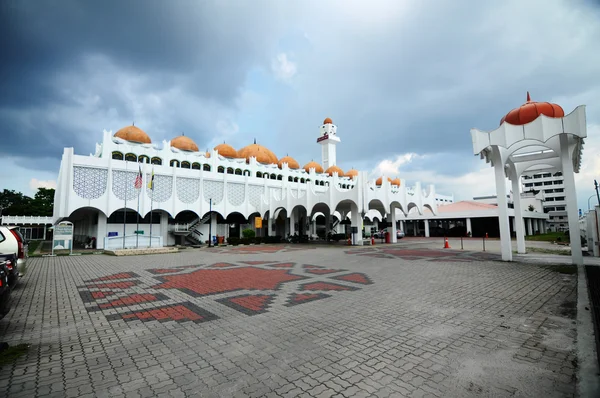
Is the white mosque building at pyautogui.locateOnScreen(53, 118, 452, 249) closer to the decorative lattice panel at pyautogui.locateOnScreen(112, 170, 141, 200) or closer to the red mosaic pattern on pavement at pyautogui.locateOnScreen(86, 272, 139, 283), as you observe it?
the decorative lattice panel at pyautogui.locateOnScreen(112, 170, 141, 200)

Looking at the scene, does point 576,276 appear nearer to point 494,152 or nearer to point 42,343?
point 494,152

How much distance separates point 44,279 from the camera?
10.6 metres

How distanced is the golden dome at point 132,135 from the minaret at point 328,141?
A: 37.8 meters

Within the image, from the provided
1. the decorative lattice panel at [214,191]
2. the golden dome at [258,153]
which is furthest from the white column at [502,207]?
the golden dome at [258,153]

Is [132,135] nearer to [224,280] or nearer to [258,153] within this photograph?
[258,153]

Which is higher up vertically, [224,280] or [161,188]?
[161,188]

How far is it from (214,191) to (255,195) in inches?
212

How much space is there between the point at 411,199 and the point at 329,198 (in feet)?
30.3

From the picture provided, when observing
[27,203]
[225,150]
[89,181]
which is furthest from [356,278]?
[27,203]

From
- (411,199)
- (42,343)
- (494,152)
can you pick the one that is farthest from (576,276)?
(411,199)

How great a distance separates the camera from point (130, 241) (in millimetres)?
26234

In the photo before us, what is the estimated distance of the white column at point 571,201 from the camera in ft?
41.4

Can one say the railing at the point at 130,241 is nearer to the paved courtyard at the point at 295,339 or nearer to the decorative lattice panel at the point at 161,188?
the decorative lattice panel at the point at 161,188

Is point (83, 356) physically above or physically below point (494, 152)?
below
